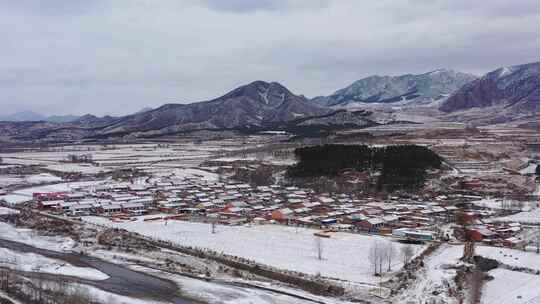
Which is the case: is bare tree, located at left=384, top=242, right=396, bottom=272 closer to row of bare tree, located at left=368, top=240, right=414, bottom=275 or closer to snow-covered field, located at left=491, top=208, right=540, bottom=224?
row of bare tree, located at left=368, top=240, right=414, bottom=275

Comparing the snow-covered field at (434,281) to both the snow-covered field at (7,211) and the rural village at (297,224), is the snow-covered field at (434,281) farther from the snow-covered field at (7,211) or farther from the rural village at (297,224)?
the snow-covered field at (7,211)

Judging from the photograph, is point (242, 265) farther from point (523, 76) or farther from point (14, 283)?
point (523, 76)

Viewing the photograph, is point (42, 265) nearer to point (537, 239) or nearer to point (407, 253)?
point (407, 253)

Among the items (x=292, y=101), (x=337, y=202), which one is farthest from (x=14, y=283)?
(x=292, y=101)

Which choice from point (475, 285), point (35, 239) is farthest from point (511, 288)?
point (35, 239)

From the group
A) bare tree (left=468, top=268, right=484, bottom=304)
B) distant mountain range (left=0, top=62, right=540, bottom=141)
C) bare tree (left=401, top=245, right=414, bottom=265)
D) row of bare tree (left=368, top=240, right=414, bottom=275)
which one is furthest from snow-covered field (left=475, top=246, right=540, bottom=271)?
distant mountain range (left=0, top=62, right=540, bottom=141)

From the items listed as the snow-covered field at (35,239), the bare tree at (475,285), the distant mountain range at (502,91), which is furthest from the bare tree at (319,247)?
the distant mountain range at (502,91)
